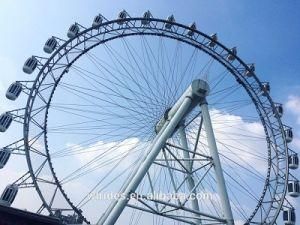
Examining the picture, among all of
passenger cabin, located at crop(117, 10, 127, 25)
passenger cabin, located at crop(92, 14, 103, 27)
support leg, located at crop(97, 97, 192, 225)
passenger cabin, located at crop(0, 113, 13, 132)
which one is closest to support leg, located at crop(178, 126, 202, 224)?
support leg, located at crop(97, 97, 192, 225)

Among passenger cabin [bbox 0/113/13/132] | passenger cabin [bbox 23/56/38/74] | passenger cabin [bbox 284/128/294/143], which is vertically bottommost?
passenger cabin [bbox 0/113/13/132]

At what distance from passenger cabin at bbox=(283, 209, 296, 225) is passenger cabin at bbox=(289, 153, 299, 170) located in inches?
125

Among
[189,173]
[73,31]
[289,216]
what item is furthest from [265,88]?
[73,31]

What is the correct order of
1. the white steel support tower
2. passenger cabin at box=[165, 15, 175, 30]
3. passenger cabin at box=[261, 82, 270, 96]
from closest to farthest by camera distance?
the white steel support tower
passenger cabin at box=[165, 15, 175, 30]
passenger cabin at box=[261, 82, 270, 96]

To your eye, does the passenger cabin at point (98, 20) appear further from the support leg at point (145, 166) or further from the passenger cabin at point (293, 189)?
the passenger cabin at point (293, 189)

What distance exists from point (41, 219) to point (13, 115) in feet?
30.7

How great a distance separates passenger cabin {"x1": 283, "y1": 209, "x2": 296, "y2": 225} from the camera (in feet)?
89.2

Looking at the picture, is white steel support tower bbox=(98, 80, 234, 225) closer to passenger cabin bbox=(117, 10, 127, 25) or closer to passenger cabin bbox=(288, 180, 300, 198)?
passenger cabin bbox=(117, 10, 127, 25)

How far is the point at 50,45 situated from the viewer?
2631 cm

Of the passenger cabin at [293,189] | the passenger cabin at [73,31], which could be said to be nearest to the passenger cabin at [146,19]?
the passenger cabin at [73,31]

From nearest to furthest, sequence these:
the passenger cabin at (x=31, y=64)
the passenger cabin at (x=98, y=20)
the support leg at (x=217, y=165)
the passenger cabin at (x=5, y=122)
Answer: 1. the support leg at (x=217, y=165)
2. the passenger cabin at (x=5, y=122)
3. the passenger cabin at (x=31, y=64)
4. the passenger cabin at (x=98, y=20)

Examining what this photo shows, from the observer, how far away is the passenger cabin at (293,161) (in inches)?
1099

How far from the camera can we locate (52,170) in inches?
929

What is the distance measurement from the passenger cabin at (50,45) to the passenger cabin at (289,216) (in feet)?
67.5
